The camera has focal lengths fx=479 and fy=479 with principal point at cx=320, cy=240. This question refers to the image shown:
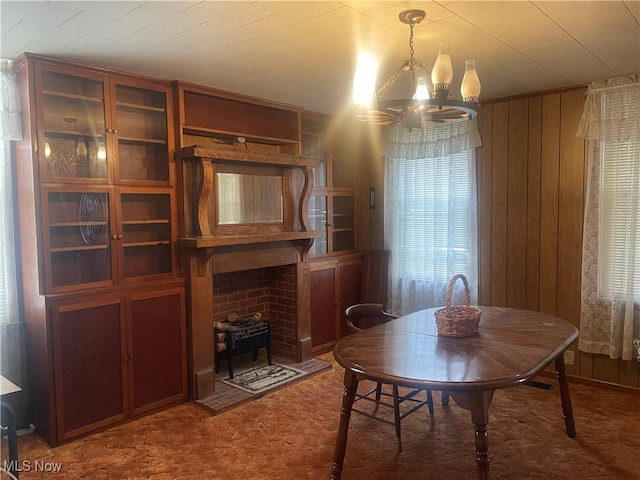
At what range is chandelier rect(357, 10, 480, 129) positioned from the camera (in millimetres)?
2158

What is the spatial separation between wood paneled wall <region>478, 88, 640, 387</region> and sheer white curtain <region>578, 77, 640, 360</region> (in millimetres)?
102

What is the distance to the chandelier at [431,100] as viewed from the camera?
7.08 feet

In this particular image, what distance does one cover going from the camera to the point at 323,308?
4867 millimetres

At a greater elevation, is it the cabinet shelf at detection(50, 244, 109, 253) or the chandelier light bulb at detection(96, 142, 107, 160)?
the chandelier light bulb at detection(96, 142, 107, 160)

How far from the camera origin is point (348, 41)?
2654mm

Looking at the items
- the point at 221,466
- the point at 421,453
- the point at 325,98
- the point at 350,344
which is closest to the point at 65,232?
the point at 221,466

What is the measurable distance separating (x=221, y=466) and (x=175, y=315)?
1.20 m

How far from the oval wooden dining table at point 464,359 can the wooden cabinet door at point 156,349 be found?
1.53m

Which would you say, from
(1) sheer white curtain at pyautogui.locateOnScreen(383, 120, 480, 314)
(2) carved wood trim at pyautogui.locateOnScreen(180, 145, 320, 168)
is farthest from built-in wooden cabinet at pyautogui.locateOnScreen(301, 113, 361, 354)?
(2) carved wood trim at pyautogui.locateOnScreen(180, 145, 320, 168)

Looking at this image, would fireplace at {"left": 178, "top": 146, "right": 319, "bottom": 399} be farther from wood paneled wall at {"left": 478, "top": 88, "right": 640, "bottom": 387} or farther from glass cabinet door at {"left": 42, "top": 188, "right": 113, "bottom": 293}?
wood paneled wall at {"left": 478, "top": 88, "right": 640, "bottom": 387}

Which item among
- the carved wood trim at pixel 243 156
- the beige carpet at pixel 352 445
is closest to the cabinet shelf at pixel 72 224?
the carved wood trim at pixel 243 156

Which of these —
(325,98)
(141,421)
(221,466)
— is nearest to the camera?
(221,466)

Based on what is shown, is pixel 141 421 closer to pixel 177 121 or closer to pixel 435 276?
pixel 177 121

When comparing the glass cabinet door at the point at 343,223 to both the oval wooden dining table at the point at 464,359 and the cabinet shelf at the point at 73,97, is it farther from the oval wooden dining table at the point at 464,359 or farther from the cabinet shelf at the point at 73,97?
the cabinet shelf at the point at 73,97
